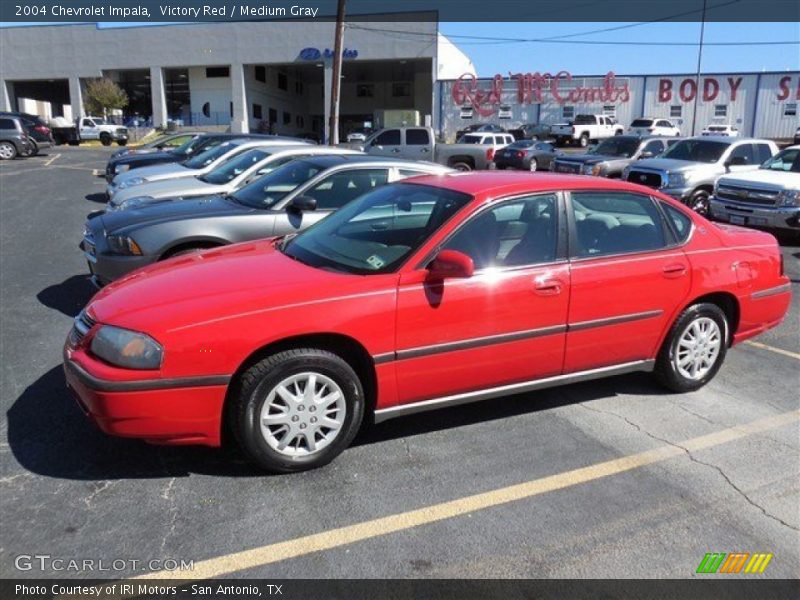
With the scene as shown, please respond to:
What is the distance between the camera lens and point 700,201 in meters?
13.4

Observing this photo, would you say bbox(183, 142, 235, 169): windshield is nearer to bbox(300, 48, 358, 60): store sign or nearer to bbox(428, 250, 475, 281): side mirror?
bbox(428, 250, 475, 281): side mirror

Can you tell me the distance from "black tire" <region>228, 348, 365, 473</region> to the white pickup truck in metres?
41.1

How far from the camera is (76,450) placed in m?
3.84

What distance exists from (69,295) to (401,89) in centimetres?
6230

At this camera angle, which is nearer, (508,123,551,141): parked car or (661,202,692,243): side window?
(661,202,692,243): side window

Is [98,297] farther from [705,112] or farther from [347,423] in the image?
[705,112]

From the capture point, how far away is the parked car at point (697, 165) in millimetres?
13156

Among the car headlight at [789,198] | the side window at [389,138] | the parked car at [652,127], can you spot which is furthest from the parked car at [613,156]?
the parked car at [652,127]

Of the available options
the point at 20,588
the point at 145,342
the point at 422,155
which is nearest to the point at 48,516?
the point at 20,588

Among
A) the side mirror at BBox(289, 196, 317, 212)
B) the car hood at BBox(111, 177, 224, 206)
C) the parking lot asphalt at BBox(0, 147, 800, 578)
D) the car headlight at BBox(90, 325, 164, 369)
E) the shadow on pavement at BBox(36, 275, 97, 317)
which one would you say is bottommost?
the parking lot asphalt at BBox(0, 147, 800, 578)

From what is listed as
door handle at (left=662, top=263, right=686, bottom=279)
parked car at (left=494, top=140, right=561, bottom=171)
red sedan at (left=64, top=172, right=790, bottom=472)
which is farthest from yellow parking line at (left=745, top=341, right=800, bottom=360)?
parked car at (left=494, top=140, right=561, bottom=171)

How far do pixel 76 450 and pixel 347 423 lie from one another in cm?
159

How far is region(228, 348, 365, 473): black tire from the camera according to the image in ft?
11.3

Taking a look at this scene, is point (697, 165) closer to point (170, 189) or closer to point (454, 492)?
point (170, 189)
